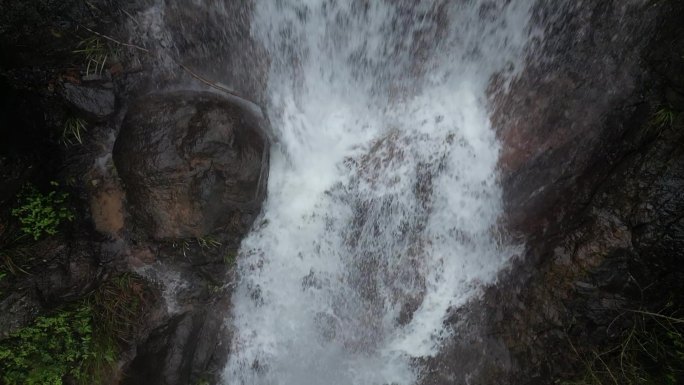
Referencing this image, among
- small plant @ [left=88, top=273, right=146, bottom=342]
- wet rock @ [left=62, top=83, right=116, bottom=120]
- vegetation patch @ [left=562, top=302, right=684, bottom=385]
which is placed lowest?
vegetation patch @ [left=562, top=302, right=684, bottom=385]

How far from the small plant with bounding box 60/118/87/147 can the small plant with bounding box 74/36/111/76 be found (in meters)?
0.48

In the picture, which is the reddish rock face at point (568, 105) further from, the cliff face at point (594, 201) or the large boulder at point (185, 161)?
the large boulder at point (185, 161)

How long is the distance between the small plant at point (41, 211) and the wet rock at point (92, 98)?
789 millimetres

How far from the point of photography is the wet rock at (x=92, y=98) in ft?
12.9

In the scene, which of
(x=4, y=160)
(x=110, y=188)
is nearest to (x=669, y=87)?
(x=110, y=188)

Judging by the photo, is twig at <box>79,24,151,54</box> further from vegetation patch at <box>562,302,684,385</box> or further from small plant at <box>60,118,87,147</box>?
vegetation patch at <box>562,302,684,385</box>

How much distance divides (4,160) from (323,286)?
10.9 ft

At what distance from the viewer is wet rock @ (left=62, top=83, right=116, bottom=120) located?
155 inches

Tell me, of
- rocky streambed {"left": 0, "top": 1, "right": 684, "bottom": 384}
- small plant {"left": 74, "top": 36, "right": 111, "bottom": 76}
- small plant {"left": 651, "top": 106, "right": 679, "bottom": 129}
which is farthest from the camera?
small plant {"left": 74, "top": 36, "right": 111, "bottom": 76}

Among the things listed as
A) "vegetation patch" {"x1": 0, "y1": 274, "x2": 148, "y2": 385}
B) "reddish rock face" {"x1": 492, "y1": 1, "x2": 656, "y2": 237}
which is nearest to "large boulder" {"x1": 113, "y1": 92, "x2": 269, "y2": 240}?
"vegetation patch" {"x1": 0, "y1": 274, "x2": 148, "y2": 385}

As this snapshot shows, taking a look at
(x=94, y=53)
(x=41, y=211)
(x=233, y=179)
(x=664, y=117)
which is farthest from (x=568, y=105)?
(x=41, y=211)

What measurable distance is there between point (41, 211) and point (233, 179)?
181 cm

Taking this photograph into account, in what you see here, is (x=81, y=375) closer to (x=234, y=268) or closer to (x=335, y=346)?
(x=234, y=268)

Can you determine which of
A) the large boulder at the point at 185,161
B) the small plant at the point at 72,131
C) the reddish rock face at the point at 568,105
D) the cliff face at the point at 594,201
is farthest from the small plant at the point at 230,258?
the reddish rock face at the point at 568,105
